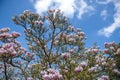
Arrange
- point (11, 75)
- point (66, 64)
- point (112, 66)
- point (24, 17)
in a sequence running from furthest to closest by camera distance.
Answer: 1. point (24, 17)
2. point (11, 75)
3. point (112, 66)
4. point (66, 64)

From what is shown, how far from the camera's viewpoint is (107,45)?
13594 millimetres

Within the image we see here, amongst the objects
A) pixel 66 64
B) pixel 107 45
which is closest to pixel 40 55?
pixel 107 45

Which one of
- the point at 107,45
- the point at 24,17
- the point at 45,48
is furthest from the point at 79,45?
the point at 107,45

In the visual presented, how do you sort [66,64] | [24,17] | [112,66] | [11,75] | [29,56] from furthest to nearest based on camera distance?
1. [24,17]
2. [11,75]
3. [29,56]
4. [112,66]
5. [66,64]

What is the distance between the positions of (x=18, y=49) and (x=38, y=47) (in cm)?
504

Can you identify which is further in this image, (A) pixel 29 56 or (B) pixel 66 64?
(A) pixel 29 56


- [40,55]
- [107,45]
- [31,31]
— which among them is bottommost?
[107,45]

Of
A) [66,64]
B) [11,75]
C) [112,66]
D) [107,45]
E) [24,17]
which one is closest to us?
[66,64]

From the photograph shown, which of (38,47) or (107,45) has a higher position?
(38,47)

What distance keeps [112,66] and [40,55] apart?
6.82 metres

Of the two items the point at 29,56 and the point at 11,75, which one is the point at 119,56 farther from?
the point at 11,75

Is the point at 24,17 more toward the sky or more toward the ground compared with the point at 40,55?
more toward the sky

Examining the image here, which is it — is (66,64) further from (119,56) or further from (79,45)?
(79,45)

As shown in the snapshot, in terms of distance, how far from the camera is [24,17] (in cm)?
1822
